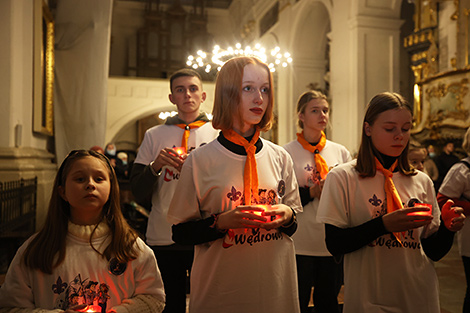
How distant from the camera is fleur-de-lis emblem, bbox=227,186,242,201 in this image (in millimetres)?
1909

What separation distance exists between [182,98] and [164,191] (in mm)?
641

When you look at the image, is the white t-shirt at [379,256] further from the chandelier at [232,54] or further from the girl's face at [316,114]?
the chandelier at [232,54]

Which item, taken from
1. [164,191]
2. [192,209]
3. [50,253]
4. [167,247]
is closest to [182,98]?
[164,191]

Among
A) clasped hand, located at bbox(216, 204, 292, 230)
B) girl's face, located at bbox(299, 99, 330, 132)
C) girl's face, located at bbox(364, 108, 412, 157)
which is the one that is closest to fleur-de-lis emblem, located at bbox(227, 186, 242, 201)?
clasped hand, located at bbox(216, 204, 292, 230)

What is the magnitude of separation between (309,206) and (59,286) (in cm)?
198

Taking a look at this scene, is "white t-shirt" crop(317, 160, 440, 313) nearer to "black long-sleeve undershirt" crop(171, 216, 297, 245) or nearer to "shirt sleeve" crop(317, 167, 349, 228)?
"shirt sleeve" crop(317, 167, 349, 228)

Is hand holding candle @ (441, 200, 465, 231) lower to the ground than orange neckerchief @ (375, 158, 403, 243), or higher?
lower

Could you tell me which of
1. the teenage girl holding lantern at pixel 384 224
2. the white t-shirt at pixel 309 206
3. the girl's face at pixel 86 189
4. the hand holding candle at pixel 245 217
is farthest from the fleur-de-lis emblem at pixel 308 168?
the girl's face at pixel 86 189

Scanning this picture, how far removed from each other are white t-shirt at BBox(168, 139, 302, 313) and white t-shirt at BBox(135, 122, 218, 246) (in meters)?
0.89

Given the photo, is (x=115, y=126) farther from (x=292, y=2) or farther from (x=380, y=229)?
(x=380, y=229)

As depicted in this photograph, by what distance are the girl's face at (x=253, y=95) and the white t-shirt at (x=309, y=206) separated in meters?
1.45

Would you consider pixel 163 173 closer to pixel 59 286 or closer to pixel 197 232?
pixel 197 232

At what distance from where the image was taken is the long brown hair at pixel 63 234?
1.74m

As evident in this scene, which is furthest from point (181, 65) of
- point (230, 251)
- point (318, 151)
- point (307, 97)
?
point (230, 251)
